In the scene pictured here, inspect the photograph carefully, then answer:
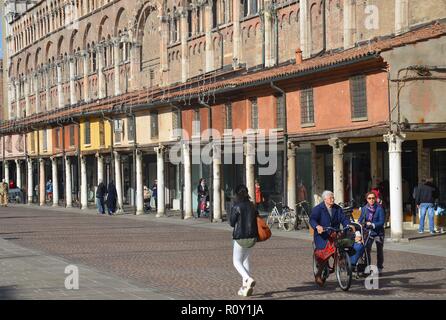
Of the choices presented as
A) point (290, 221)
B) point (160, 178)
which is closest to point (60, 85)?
point (160, 178)

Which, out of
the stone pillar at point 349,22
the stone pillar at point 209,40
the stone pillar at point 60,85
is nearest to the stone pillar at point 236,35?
the stone pillar at point 209,40

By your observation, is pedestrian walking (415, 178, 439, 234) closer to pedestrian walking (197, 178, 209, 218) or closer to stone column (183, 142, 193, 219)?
stone column (183, 142, 193, 219)

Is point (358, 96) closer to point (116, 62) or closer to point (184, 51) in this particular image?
point (184, 51)

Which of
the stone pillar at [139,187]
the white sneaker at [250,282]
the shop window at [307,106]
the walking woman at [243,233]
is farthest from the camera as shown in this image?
the stone pillar at [139,187]

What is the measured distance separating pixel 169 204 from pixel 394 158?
2514cm

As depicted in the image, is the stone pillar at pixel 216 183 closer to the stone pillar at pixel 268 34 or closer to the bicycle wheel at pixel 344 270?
the stone pillar at pixel 268 34

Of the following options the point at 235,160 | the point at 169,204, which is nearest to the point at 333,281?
the point at 235,160

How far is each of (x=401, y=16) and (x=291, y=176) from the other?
7727mm

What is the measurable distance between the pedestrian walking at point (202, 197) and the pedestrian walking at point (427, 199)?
14.3 metres

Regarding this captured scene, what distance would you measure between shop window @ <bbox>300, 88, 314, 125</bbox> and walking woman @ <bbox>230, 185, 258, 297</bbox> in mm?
16254

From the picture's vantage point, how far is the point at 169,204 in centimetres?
4856

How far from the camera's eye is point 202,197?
132 feet

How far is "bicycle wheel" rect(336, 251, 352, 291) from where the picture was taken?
1455 centimetres

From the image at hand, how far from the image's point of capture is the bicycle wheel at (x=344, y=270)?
1455 centimetres
